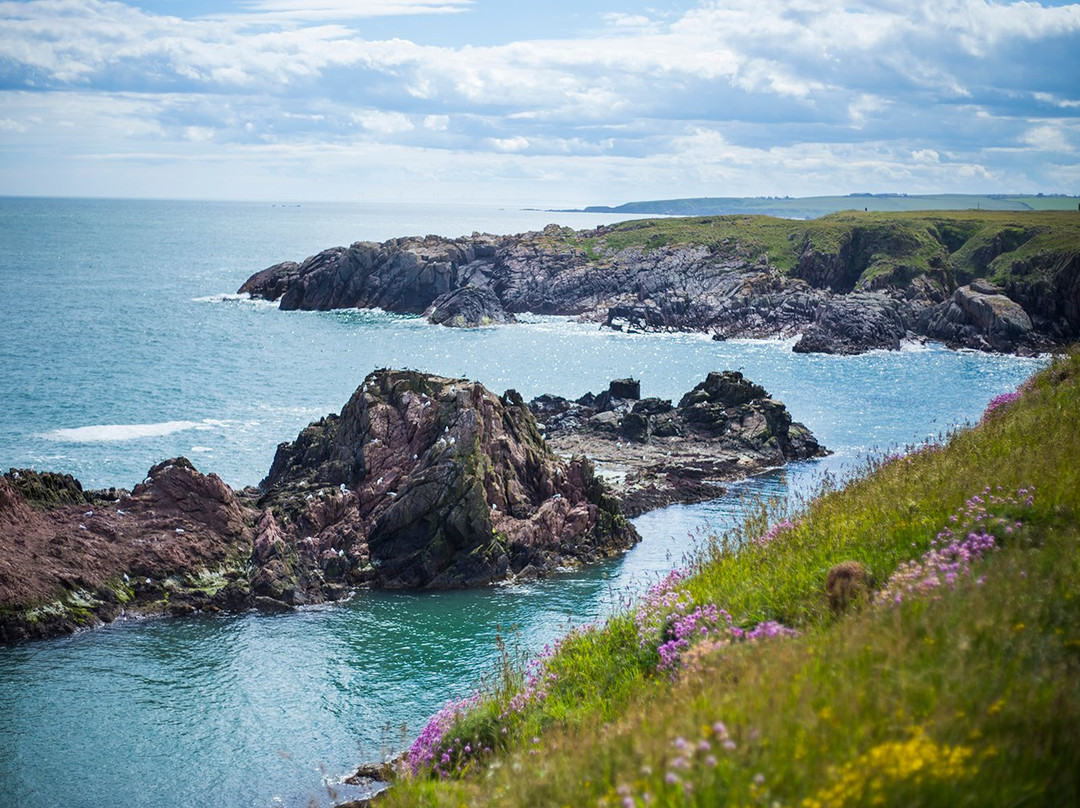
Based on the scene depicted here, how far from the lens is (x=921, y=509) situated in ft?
38.5

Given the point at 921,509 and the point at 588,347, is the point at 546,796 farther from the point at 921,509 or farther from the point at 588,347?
the point at 588,347

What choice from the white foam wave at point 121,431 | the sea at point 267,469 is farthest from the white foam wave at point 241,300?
the white foam wave at point 121,431

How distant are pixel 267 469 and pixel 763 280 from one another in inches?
3457

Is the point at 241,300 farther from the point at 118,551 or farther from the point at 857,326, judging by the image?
the point at 118,551

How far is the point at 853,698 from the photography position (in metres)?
6.49

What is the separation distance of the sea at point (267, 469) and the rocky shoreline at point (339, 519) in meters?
1.37

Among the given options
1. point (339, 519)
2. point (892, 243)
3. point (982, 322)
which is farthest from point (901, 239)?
point (339, 519)

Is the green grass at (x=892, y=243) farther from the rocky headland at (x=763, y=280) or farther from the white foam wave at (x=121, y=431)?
the white foam wave at (x=121, y=431)

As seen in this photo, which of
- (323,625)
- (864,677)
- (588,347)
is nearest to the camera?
(864,677)

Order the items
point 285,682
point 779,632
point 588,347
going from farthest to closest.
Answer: point 588,347 → point 285,682 → point 779,632

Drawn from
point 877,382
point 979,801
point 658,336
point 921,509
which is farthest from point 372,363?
point 979,801

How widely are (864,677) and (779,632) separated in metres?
2.10

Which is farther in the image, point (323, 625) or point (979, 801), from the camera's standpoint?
point (323, 625)

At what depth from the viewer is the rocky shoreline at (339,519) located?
3144 centimetres
